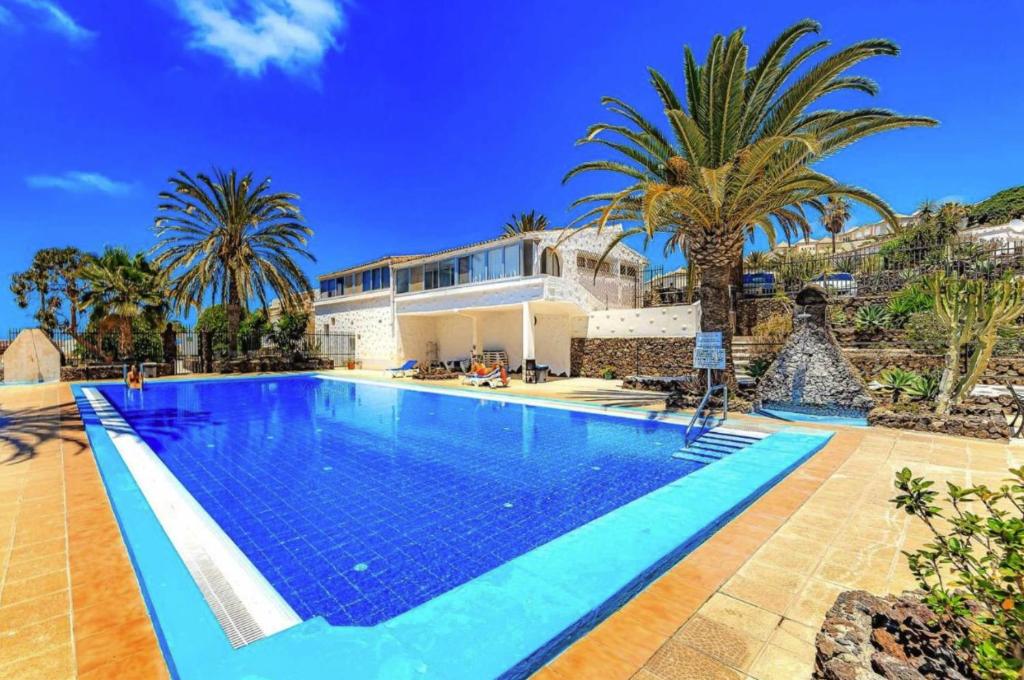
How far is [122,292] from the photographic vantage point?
18.4 metres

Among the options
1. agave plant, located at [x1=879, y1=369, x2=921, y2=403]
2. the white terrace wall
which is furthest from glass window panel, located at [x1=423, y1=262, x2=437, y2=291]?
agave plant, located at [x1=879, y1=369, x2=921, y2=403]

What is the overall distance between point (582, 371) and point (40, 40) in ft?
69.9

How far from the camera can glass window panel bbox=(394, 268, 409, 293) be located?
24.1 m

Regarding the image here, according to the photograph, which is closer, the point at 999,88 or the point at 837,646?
the point at 837,646

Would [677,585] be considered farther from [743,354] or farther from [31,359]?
[31,359]

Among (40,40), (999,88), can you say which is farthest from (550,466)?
(999,88)

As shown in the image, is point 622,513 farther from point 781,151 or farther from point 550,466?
point 781,151

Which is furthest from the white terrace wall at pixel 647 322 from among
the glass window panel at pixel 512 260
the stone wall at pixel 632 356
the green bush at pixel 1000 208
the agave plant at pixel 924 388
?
the green bush at pixel 1000 208

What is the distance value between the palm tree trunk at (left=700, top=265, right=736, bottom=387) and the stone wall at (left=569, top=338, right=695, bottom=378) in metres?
5.25

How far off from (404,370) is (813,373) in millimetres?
17857

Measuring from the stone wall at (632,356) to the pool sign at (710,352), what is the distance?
609cm

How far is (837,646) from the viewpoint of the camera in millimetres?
1958

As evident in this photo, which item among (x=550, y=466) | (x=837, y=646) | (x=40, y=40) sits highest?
(x=40, y=40)

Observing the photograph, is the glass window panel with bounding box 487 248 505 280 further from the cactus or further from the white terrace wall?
the cactus
